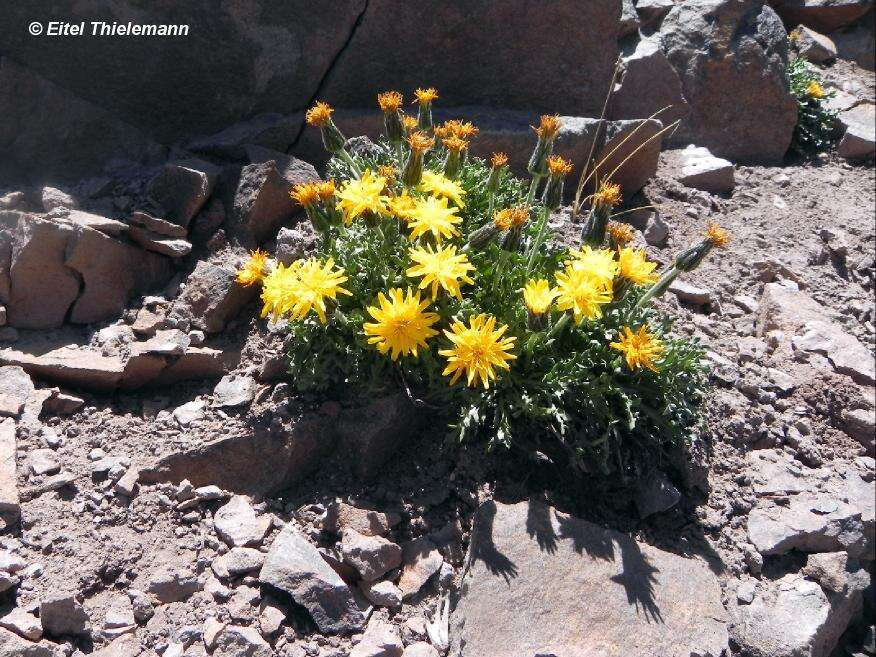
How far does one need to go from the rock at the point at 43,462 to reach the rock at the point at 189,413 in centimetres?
53

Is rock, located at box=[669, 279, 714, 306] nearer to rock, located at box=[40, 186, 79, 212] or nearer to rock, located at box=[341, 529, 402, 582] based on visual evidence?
rock, located at box=[341, 529, 402, 582]

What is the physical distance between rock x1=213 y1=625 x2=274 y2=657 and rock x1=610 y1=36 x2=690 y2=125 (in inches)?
167

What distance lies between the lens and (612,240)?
12.4 ft

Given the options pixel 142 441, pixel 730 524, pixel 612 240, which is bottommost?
pixel 730 524

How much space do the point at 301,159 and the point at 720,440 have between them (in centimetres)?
284

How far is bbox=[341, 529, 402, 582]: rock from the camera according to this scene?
10.8ft

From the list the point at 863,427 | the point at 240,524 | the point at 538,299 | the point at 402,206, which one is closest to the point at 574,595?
the point at 538,299

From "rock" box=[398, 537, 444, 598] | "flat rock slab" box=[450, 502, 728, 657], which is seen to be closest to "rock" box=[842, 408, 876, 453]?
"flat rock slab" box=[450, 502, 728, 657]

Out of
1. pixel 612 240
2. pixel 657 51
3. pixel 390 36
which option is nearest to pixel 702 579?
pixel 612 240

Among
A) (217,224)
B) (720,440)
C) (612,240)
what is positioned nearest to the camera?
(612,240)

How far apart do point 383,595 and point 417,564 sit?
216mm

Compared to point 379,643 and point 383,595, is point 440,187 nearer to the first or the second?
point 383,595

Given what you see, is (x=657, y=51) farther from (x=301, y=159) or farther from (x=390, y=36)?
(x=301, y=159)

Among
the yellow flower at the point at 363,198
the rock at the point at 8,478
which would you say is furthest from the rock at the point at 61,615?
the yellow flower at the point at 363,198
